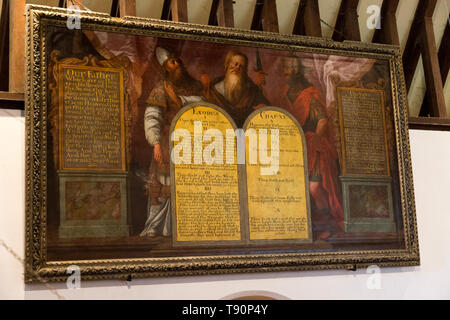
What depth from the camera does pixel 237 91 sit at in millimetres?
5797

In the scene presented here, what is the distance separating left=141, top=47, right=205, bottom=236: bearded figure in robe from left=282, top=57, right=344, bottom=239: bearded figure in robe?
0.86m

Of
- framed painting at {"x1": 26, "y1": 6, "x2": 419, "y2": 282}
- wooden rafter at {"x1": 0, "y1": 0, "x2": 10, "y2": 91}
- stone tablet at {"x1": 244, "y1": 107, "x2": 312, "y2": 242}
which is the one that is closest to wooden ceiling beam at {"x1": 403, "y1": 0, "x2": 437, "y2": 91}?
framed painting at {"x1": 26, "y1": 6, "x2": 419, "y2": 282}

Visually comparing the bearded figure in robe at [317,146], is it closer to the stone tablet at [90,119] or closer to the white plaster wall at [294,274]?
the white plaster wall at [294,274]

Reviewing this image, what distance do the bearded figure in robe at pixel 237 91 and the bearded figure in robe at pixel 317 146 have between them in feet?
0.87

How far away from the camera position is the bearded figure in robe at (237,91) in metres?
5.73

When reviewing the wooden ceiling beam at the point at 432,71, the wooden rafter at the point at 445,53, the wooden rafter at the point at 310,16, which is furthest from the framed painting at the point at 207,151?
the wooden rafter at the point at 445,53

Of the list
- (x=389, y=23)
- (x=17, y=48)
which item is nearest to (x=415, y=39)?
(x=389, y=23)

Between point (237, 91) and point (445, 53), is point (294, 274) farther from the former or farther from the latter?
point (445, 53)

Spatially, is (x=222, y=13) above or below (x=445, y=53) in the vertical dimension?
above

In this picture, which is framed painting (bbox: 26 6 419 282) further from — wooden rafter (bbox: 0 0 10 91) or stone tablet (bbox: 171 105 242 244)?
wooden rafter (bbox: 0 0 10 91)

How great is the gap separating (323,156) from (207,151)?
1062mm

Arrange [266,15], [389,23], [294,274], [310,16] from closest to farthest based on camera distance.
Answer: [294,274], [266,15], [310,16], [389,23]

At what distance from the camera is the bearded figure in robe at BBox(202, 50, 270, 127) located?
5.73m

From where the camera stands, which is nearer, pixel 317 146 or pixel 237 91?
pixel 237 91
